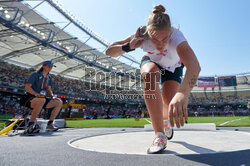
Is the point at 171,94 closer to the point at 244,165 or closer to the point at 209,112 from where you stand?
the point at 244,165

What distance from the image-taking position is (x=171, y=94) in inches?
90.4

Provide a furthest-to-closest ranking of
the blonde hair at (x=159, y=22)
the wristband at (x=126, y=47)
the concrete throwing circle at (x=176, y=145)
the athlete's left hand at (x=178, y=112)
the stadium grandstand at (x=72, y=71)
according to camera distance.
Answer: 1. the stadium grandstand at (x=72, y=71)
2. the wristband at (x=126, y=47)
3. the concrete throwing circle at (x=176, y=145)
4. the blonde hair at (x=159, y=22)
5. the athlete's left hand at (x=178, y=112)

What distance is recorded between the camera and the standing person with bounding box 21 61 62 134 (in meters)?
3.23

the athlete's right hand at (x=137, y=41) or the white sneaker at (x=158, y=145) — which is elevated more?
the athlete's right hand at (x=137, y=41)

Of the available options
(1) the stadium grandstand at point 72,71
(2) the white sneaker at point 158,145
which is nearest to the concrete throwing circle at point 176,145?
(2) the white sneaker at point 158,145

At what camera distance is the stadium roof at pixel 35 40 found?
1440cm

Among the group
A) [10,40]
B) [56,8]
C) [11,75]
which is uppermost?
[56,8]

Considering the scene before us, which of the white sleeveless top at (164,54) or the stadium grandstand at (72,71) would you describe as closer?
the white sleeveless top at (164,54)

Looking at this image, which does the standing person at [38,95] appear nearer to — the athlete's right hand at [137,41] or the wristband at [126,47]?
the wristband at [126,47]

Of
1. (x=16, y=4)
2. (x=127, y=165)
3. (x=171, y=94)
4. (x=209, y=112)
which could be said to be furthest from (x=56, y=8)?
(x=209, y=112)

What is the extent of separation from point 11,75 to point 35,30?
332 inches

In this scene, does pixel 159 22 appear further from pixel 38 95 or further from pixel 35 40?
pixel 35 40

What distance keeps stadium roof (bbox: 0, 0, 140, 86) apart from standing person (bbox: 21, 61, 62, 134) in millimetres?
12366

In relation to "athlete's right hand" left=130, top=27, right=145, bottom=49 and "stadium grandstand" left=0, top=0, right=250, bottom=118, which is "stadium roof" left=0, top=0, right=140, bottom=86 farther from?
"athlete's right hand" left=130, top=27, right=145, bottom=49
